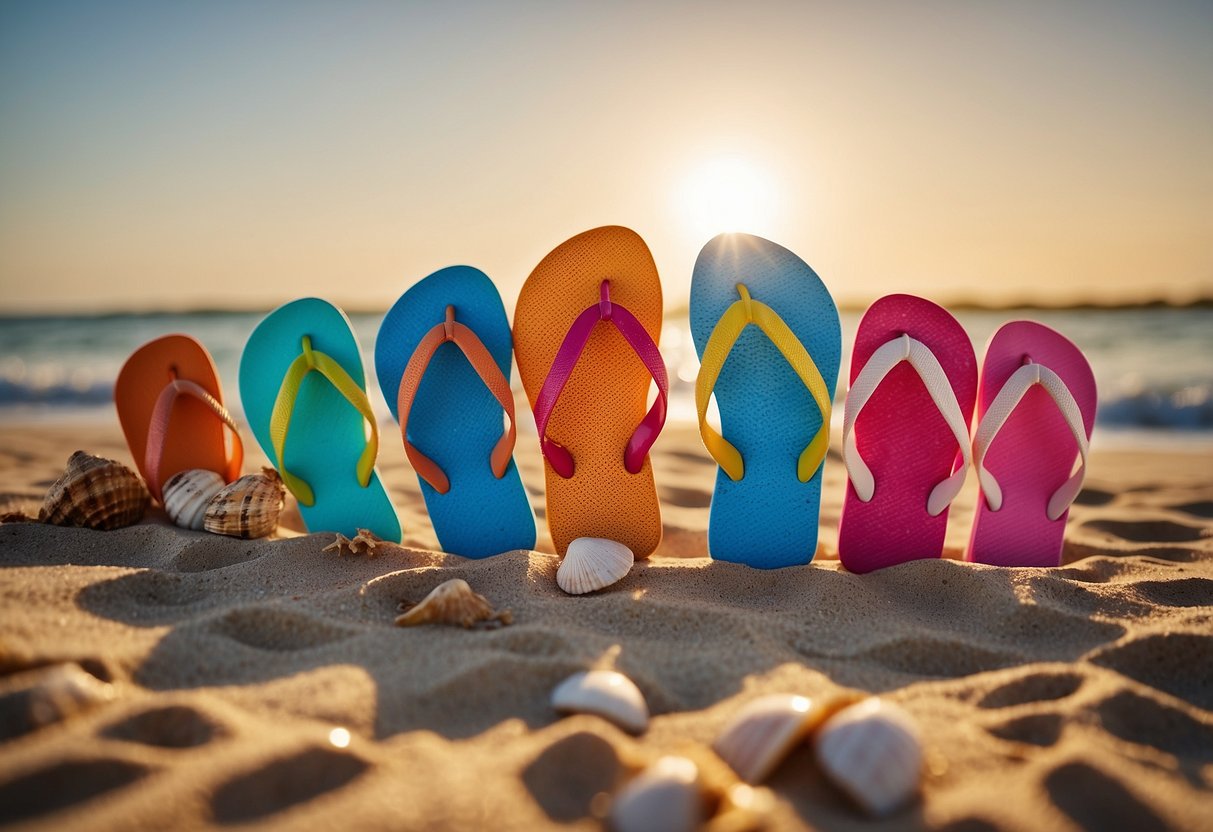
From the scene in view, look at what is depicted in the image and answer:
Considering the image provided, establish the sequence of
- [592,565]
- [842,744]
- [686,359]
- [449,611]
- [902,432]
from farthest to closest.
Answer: [686,359] < [902,432] < [592,565] < [449,611] < [842,744]

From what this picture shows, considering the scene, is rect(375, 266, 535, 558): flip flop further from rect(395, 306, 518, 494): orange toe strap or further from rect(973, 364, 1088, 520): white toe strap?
rect(973, 364, 1088, 520): white toe strap

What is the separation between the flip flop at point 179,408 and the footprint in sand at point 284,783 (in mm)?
1583

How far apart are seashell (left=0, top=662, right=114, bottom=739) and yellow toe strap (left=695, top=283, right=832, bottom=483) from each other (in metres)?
1.34

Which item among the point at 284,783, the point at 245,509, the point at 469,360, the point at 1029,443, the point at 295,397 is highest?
the point at 469,360

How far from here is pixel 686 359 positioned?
763cm

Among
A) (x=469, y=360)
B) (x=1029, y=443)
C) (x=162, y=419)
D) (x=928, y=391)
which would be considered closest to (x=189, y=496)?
(x=162, y=419)

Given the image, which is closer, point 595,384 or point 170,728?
point 170,728

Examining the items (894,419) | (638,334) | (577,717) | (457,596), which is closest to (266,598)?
(457,596)

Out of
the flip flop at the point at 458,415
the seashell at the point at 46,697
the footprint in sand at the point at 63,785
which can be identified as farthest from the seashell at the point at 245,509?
the footprint in sand at the point at 63,785

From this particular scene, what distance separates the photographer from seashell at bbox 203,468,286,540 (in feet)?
7.13

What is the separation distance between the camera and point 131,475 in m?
2.28

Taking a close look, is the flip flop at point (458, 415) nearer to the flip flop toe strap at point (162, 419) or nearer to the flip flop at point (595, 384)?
the flip flop at point (595, 384)

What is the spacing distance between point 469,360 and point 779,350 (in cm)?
83

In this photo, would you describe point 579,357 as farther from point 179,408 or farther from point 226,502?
point 179,408
